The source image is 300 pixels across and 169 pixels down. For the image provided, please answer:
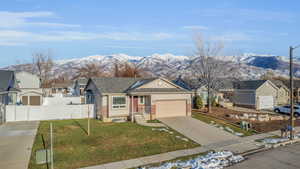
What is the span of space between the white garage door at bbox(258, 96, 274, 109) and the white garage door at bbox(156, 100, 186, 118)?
18853mm

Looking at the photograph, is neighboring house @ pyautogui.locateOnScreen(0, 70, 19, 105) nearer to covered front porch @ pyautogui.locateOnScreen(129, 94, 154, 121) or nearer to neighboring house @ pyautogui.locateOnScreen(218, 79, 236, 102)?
covered front porch @ pyautogui.locateOnScreen(129, 94, 154, 121)

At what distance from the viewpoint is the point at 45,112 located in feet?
74.0

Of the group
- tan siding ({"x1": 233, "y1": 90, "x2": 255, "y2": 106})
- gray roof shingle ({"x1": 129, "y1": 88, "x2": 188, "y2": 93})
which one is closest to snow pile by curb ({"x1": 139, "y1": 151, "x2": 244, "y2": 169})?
gray roof shingle ({"x1": 129, "y1": 88, "x2": 188, "y2": 93})

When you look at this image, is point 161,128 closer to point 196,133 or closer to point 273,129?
point 196,133

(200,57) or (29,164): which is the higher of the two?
(200,57)

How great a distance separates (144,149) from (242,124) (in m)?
11.3

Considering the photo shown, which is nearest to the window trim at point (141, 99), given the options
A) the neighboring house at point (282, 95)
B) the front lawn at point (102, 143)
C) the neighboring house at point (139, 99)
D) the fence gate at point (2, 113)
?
the neighboring house at point (139, 99)

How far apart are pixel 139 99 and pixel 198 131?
768cm

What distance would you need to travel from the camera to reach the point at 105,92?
22.1m

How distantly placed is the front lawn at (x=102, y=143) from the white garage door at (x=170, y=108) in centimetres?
441

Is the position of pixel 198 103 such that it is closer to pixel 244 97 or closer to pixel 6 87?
pixel 244 97

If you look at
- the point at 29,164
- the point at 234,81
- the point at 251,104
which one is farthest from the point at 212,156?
the point at 234,81

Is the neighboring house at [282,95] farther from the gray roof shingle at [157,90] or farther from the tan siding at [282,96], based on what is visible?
the gray roof shingle at [157,90]

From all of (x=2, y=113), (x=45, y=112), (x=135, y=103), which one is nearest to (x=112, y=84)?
(x=135, y=103)
